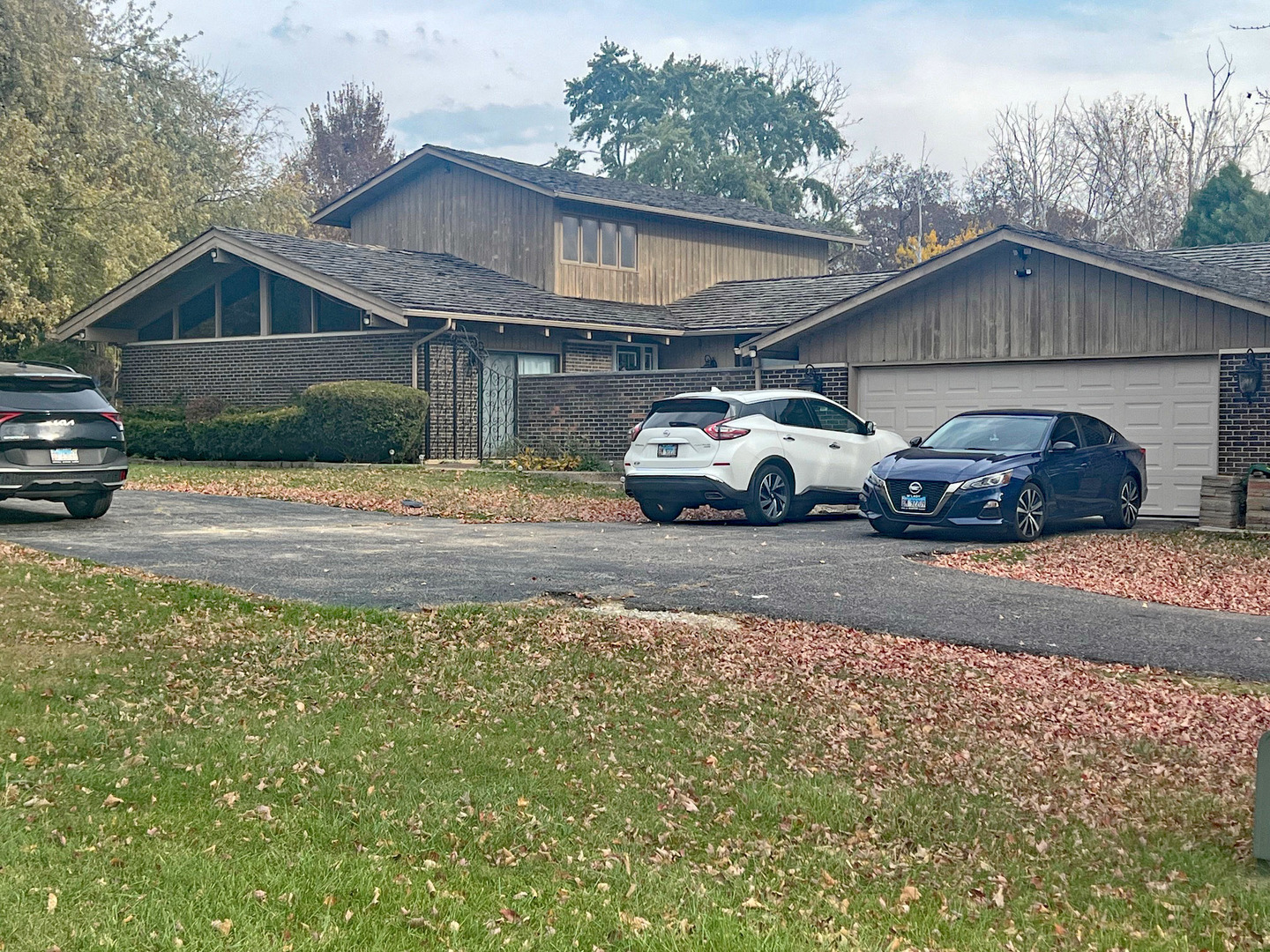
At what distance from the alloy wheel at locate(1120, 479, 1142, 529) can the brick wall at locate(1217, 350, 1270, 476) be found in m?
1.40

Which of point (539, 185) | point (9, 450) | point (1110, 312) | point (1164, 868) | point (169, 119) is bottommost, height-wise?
point (1164, 868)

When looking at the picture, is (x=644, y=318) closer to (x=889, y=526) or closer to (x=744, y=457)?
(x=744, y=457)

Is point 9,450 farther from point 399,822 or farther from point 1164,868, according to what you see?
point 1164,868

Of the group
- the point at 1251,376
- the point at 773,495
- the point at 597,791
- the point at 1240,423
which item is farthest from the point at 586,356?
the point at 597,791

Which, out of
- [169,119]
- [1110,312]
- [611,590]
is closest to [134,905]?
[611,590]

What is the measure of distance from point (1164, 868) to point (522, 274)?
27.6 meters

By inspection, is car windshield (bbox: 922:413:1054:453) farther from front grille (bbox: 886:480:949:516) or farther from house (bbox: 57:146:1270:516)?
house (bbox: 57:146:1270:516)

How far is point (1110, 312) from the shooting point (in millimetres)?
19609

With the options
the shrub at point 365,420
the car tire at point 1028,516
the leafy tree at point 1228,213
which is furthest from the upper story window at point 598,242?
the car tire at point 1028,516

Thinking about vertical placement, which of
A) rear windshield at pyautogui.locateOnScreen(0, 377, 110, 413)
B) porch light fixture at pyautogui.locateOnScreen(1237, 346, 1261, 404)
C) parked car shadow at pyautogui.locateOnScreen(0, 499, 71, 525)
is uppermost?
porch light fixture at pyautogui.locateOnScreen(1237, 346, 1261, 404)

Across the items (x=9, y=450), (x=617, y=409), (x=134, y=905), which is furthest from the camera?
(x=617, y=409)

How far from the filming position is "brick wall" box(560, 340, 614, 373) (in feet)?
100

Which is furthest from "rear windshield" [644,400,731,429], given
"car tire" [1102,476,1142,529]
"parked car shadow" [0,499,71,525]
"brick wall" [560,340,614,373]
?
"brick wall" [560,340,614,373]

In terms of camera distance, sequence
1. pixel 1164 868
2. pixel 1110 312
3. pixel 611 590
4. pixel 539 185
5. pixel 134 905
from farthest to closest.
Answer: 1. pixel 539 185
2. pixel 1110 312
3. pixel 611 590
4. pixel 1164 868
5. pixel 134 905
